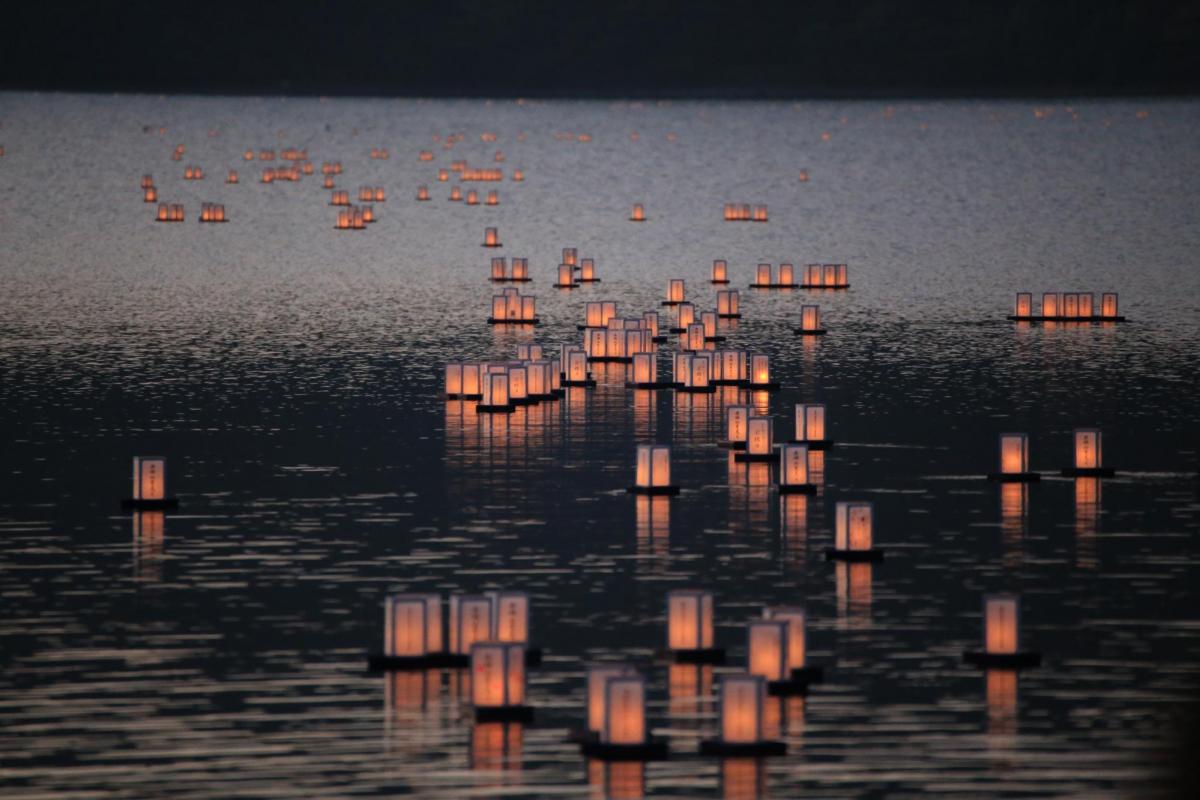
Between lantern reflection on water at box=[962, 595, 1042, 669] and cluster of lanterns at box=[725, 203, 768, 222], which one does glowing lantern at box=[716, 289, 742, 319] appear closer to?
→ lantern reflection on water at box=[962, 595, 1042, 669]

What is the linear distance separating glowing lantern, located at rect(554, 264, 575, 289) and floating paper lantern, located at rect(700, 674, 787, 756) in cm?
3915

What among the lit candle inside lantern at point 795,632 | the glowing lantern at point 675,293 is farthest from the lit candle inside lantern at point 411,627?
the glowing lantern at point 675,293

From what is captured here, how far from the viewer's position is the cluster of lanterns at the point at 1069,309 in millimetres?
49594

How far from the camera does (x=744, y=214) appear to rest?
268 ft

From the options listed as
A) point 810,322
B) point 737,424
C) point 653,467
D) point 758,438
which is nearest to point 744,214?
point 810,322

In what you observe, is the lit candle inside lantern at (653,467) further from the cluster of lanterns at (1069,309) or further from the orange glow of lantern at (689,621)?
the cluster of lanterns at (1069,309)

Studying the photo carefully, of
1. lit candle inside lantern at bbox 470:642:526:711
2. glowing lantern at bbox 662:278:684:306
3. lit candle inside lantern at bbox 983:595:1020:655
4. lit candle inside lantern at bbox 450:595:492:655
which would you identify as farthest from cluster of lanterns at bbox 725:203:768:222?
lit candle inside lantern at bbox 470:642:526:711

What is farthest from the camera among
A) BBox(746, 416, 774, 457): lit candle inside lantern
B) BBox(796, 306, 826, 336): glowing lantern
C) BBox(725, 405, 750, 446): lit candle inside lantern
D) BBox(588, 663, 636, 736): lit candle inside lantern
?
BBox(796, 306, 826, 336): glowing lantern

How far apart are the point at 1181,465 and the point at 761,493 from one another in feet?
17.6

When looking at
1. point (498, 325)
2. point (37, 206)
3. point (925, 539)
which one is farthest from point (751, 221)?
point (925, 539)

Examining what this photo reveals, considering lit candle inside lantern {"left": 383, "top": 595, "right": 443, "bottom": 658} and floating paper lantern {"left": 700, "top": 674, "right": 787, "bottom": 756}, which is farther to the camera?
lit candle inside lantern {"left": 383, "top": 595, "right": 443, "bottom": 658}

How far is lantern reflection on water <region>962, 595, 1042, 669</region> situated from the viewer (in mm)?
20750

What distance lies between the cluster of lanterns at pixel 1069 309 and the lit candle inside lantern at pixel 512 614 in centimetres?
3023

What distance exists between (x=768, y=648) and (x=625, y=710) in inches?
76.3
